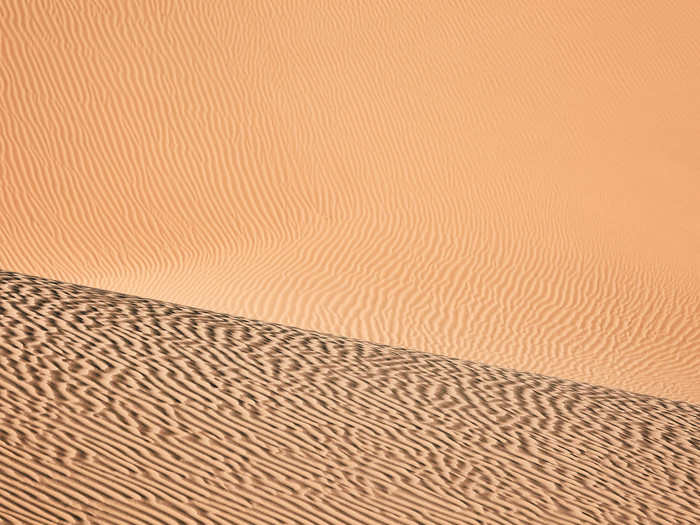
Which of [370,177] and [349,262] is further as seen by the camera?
[370,177]

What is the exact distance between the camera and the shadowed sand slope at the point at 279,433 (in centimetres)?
427

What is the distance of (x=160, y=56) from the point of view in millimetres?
18422

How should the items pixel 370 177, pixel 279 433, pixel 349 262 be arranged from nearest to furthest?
pixel 279 433
pixel 349 262
pixel 370 177

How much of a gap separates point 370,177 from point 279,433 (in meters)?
12.8

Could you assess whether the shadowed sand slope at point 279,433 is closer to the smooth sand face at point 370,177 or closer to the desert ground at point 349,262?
the desert ground at point 349,262

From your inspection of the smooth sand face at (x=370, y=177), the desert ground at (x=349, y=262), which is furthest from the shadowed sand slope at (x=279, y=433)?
the smooth sand face at (x=370, y=177)

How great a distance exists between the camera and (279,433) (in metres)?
5.08

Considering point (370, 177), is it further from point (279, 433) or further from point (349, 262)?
point (279, 433)

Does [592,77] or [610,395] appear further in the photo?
[592,77]

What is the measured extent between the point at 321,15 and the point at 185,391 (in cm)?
1757

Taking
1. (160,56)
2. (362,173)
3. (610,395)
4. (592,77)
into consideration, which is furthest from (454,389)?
(592,77)

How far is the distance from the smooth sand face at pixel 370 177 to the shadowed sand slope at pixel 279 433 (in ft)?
18.2

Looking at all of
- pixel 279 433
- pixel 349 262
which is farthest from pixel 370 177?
pixel 279 433

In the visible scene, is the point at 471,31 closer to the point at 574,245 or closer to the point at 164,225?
the point at 574,245
